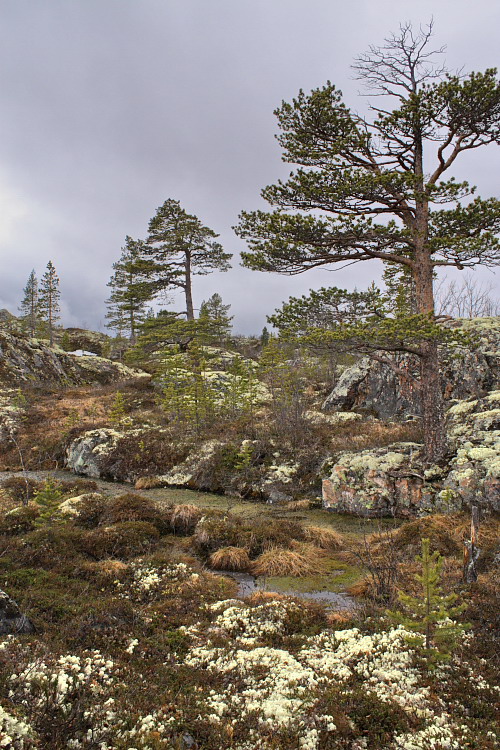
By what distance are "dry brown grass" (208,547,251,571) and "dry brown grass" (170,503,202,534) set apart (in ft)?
6.93

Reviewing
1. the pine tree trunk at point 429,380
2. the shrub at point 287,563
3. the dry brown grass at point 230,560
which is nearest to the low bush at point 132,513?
the dry brown grass at point 230,560

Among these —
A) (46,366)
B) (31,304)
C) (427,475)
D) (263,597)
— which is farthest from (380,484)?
(31,304)

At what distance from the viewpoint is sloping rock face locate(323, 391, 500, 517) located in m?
9.75

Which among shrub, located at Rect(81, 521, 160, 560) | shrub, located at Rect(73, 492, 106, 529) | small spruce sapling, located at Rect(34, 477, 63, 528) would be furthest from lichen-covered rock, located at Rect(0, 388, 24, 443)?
shrub, located at Rect(81, 521, 160, 560)

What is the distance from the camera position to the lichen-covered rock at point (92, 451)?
1723 centimetres

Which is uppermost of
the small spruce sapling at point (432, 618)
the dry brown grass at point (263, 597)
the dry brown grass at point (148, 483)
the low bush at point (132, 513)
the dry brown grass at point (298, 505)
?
the small spruce sapling at point (432, 618)

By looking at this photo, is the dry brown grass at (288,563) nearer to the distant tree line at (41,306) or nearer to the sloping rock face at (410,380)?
the sloping rock face at (410,380)

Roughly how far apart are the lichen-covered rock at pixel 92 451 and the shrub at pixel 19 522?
722 cm

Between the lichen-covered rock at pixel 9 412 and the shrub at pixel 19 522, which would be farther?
the lichen-covered rock at pixel 9 412

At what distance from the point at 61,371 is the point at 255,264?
25.1m

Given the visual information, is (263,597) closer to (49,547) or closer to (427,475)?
(49,547)

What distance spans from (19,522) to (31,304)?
59.3 meters

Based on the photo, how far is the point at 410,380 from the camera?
11.0 metres

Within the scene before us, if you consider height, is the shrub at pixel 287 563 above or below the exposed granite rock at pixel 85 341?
below
